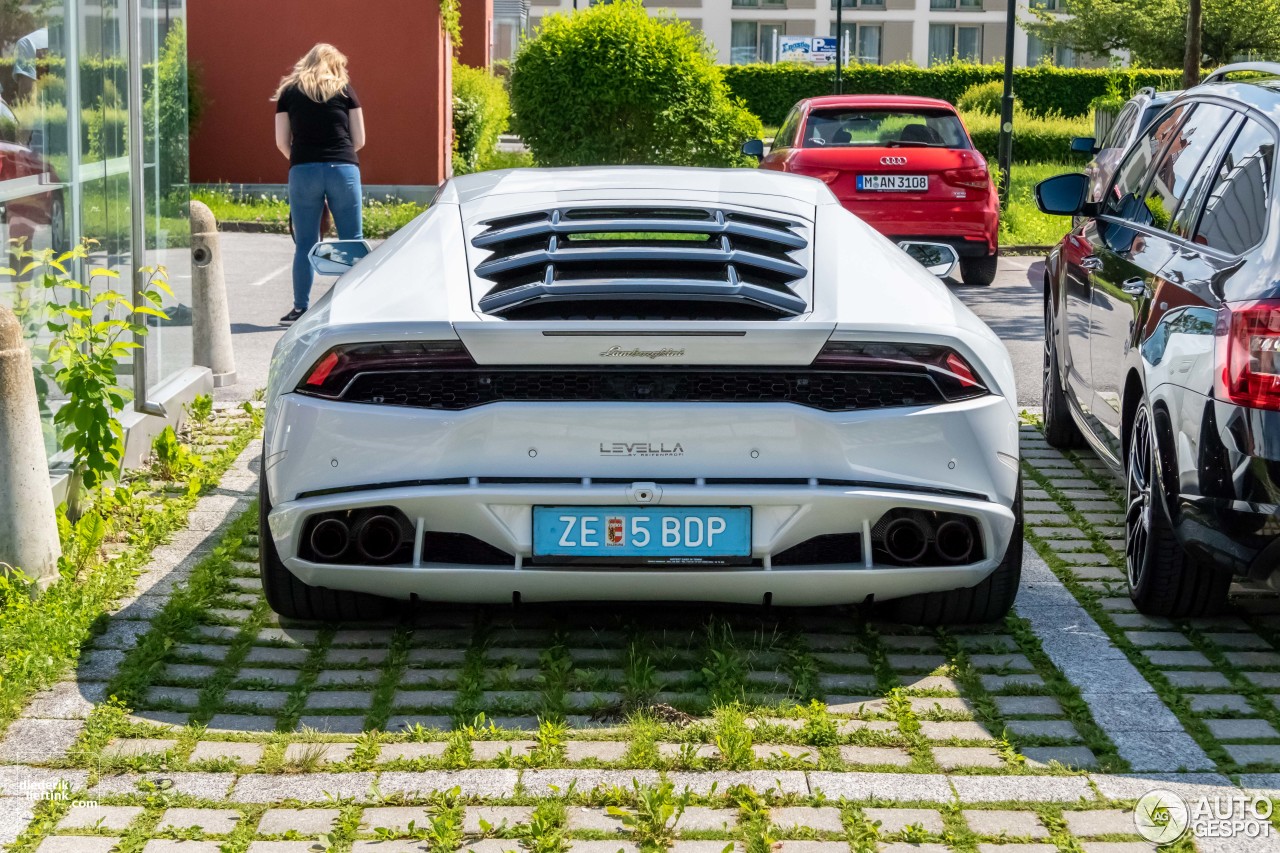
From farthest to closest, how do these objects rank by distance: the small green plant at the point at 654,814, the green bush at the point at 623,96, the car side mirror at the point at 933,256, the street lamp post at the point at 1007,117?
the street lamp post at the point at 1007,117, the green bush at the point at 623,96, the car side mirror at the point at 933,256, the small green plant at the point at 654,814

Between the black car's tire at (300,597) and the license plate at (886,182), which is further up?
the license plate at (886,182)

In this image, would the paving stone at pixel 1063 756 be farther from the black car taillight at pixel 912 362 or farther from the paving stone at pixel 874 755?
the black car taillight at pixel 912 362

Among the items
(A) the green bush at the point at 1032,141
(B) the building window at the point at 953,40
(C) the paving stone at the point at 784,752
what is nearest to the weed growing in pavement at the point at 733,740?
(C) the paving stone at the point at 784,752

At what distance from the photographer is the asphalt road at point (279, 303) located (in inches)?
405

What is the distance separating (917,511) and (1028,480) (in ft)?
9.57

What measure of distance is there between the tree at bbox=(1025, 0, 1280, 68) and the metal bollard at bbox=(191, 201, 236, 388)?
A: 34.6 meters

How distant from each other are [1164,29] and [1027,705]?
45.3 m

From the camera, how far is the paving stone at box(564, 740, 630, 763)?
4.03 metres

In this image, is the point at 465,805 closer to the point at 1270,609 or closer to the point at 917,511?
the point at 917,511

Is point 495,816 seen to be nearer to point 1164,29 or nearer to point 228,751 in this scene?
point 228,751

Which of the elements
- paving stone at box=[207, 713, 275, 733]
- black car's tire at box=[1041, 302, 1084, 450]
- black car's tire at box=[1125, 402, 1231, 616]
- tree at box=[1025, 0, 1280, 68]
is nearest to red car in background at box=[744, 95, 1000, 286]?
black car's tire at box=[1041, 302, 1084, 450]

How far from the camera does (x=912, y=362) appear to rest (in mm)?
4535

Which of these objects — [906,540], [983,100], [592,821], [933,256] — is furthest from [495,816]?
[983,100]

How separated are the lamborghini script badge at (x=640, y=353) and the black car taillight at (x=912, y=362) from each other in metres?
0.36
